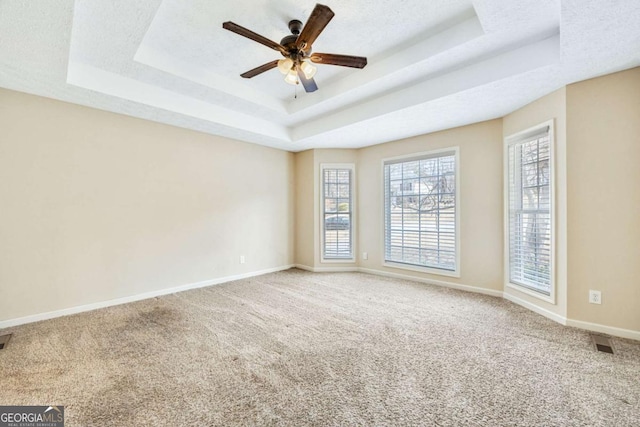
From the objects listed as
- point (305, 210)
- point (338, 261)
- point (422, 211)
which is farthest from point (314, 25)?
point (338, 261)

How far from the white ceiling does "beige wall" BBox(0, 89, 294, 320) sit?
0.32m

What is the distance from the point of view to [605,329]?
8.48 feet

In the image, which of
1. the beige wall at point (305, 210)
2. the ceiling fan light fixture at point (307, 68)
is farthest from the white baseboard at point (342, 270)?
the ceiling fan light fixture at point (307, 68)

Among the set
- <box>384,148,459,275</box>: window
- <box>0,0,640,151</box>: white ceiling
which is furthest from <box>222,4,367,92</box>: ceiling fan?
<box>384,148,459,275</box>: window

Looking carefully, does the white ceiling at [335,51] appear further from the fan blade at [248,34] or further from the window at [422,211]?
the window at [422,211]

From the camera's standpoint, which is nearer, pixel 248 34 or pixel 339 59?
pixel 248 34

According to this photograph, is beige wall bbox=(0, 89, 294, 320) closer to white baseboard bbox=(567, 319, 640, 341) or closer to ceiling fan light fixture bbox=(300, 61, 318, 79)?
ceiling fan light fixture bbox=(300, 61, 318, 79)

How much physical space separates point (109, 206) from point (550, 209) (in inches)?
206

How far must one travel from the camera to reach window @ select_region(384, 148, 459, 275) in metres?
4.18

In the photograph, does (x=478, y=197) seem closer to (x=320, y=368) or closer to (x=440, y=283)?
(x=440, y=283)

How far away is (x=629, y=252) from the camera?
2.50 meters

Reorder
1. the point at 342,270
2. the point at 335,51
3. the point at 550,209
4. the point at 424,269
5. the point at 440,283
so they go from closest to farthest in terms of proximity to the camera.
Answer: the point at 335,51 → the point at 550,209 → the point at 440,283 → the point at 424,269 → the point at 342,270

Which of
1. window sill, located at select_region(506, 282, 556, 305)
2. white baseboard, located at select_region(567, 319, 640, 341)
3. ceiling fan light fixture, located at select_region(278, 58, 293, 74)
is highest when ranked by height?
ceiling fan light fixture, located at select_region(278, 58, 293, 74)

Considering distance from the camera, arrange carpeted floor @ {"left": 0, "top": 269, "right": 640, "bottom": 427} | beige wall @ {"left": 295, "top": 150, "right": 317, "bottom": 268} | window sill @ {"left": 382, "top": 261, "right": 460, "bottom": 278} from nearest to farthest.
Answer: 1. carpeted floor @ {"left": 0, "top": 269, "right": 640, "bottom": 427}
2. window sill @ {"left": 382, "top": 261, "right": 460, "bottom": 278}
3. beige wall @ {"left": 295, "top": 150, "right": 317, "bottom": 268}
